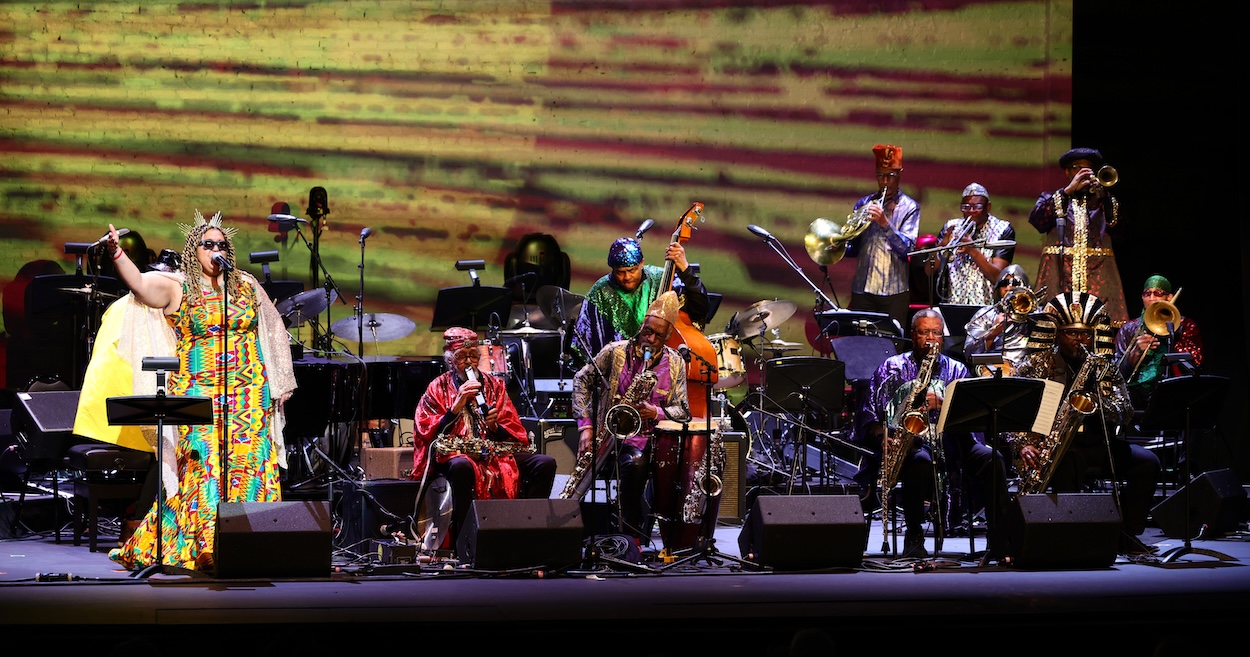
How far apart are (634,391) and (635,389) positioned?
12 mm

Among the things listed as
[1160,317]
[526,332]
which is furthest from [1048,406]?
[526,332]

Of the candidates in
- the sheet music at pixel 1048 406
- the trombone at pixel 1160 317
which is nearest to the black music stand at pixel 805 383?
the sheet music at pixel 1048 406

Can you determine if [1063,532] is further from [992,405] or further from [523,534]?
[523,534]

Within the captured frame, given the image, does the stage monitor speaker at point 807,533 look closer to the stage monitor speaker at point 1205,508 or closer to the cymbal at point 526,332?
the stage monitor speaker at point 1205,508

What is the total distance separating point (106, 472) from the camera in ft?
27.1

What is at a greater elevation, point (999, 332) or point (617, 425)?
point (999, 332)

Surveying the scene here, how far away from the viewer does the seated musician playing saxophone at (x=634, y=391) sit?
7855mm

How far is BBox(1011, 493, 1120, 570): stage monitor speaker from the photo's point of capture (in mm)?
7352

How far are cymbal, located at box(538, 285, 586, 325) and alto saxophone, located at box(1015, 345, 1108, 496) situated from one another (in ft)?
10.0

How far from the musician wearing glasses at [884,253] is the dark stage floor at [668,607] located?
2809mm

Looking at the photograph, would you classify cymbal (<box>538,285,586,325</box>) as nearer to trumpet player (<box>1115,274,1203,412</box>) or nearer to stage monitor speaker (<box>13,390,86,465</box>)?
stage monitor speaker (<box>13,390,86,465</box>)

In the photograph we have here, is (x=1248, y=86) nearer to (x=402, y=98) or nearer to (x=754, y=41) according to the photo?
(x=754, y=41)

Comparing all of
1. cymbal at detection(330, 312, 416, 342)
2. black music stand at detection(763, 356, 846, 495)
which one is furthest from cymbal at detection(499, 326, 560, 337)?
black music stand at detection(763, 356, 846, 495)

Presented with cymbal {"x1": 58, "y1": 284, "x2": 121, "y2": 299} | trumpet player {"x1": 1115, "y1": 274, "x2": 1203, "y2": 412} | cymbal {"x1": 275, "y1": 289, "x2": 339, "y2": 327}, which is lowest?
trumpet player {"x1": 1115, "y1": 274, "x2": 1203, "y2": 412}
